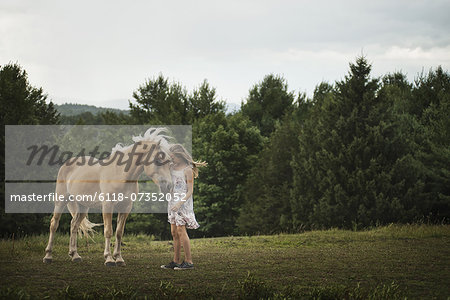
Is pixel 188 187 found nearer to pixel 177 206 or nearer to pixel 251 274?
pixel 177 206

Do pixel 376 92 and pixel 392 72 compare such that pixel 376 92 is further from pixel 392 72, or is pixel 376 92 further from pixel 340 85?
pixel 392 72

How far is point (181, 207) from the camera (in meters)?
9.38

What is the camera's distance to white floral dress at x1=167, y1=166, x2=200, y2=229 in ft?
30.5

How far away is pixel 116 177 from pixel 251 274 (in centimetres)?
347

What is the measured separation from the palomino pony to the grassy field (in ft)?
2.75

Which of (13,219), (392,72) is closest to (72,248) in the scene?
(13,219)

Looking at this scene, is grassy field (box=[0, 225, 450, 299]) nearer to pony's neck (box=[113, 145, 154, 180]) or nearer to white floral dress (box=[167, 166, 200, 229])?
white floral dress (box=[167, 166, 200, 229])

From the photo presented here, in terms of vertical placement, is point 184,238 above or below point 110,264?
above

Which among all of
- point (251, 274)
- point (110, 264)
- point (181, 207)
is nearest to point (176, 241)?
point (181, 207)

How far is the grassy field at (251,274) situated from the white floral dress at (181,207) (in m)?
0.97

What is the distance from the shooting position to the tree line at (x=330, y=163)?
27.3m

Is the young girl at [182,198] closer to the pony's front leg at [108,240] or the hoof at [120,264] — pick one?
the hoof at [120,264]

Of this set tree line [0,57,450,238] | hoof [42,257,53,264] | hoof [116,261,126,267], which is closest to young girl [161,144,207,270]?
hoof [116,261,126,267]

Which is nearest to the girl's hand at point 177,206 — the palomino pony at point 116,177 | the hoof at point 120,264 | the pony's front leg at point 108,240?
the palomino pony at point 116,177
